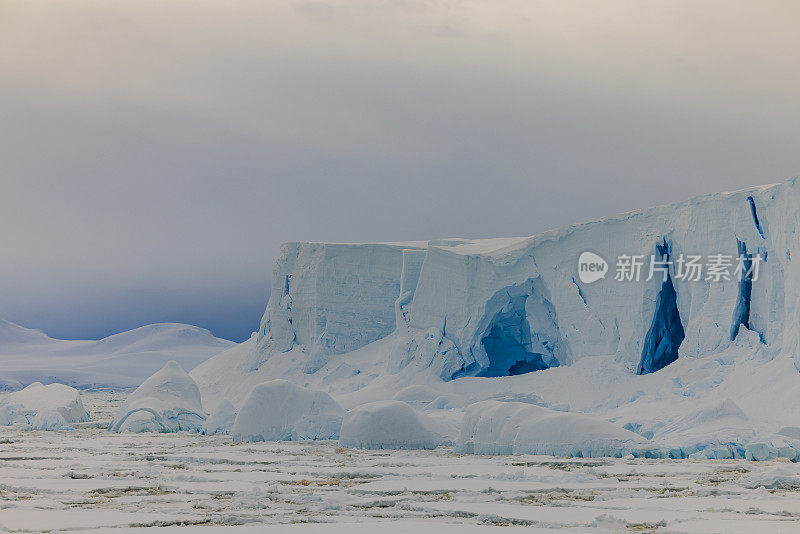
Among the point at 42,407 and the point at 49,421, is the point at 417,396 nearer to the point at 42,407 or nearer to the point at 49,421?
the point at 49,421

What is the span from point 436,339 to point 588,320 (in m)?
4.13

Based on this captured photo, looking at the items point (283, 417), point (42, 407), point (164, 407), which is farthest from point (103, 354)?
point (283, 417)

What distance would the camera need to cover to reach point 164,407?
1856cm

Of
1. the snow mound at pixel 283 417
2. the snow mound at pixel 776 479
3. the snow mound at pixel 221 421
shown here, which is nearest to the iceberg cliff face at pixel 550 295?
the snow mound at pixel 776 479

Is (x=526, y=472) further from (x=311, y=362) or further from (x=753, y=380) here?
(x=311, y=362)

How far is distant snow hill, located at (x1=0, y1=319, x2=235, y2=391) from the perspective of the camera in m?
58.2

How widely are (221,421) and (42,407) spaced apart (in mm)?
5180

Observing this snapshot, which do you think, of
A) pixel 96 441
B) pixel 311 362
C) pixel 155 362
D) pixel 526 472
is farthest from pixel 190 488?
pixel 155 362

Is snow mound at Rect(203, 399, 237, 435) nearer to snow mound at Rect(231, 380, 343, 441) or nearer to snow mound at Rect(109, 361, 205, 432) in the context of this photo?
snow mound at Rect(109, 361, 205, 432)

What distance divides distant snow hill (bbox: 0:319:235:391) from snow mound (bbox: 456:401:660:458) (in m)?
47.6

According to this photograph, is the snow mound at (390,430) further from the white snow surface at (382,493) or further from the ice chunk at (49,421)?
the ice chunk at (49,421)

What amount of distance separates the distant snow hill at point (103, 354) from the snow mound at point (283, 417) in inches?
1708

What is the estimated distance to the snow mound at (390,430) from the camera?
13.8 metres

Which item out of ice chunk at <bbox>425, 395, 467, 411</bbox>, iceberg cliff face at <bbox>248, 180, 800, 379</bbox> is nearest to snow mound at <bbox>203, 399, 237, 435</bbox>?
ice chunk at <bbox>425, 395, 467, 411</bbox>
